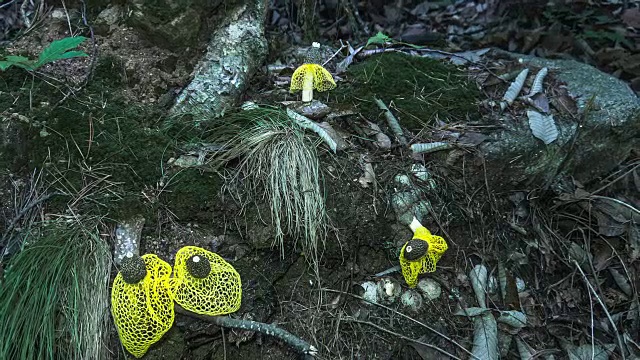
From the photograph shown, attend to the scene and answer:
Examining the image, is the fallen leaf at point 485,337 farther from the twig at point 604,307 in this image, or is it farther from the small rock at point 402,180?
the small rock at point 402,180

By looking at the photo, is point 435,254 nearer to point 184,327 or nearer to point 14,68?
point 184,327

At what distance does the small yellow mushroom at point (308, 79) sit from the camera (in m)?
2.98

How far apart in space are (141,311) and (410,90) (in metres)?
1.99

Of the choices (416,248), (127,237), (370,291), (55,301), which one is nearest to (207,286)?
(127,237)

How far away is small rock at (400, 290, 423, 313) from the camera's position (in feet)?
8.36

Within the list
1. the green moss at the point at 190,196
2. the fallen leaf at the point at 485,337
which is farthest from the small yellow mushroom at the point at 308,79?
the fallen leaf at the point at 485,337

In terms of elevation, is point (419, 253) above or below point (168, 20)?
below

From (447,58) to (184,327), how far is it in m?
2.57

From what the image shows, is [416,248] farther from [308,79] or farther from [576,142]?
[576,142]

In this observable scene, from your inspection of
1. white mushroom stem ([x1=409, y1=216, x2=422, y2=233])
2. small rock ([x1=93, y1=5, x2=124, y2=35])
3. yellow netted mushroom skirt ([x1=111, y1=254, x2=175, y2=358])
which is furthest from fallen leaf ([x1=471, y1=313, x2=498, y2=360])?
small rock ([x1=93, y1=5, x2=124, y2=35])

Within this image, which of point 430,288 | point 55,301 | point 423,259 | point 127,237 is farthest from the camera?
point 430,288

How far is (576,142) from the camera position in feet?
10.2

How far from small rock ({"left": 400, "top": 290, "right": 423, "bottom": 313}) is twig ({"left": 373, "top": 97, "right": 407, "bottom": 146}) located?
0.83 metres

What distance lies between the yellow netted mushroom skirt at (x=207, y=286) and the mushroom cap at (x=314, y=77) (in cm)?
116
